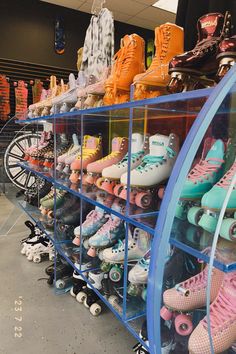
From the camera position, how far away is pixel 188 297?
2.37ft

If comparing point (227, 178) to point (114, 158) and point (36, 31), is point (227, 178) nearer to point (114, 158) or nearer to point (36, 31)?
point (114, 158)

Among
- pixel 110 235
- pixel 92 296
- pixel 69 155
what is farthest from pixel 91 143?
pixel 92 296

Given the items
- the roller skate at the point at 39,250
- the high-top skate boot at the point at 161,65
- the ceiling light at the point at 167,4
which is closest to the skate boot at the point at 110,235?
the high-top skate boot at the point at 161,65

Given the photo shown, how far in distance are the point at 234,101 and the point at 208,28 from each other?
508mm

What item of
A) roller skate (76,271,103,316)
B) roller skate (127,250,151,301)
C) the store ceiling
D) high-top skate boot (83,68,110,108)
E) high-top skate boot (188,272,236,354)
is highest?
the store ceiling

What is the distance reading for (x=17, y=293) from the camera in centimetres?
185

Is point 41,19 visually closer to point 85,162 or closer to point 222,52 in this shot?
point 85,162

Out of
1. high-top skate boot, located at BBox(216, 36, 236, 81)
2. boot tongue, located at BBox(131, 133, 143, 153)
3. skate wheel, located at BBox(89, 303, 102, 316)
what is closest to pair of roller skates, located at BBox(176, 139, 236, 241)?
high-top skate boot, located at BBox(216, 36, 236, 81)

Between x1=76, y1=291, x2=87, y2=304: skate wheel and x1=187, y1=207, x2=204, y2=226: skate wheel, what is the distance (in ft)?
4.09

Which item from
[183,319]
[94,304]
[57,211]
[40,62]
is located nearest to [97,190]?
[57,211]

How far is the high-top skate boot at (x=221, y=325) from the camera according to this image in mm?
636

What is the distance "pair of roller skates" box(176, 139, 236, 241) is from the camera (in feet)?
2.02

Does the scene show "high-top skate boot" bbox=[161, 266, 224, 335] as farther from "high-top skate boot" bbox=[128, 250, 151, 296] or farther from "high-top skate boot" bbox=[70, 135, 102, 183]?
"high-top skate boot" bbox=[70, 135, 102, 183]

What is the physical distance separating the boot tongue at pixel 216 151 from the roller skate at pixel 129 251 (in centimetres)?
52
